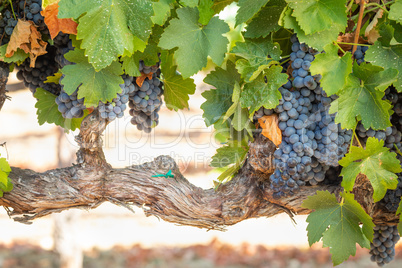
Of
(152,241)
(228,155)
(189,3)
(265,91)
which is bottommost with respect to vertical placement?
(152,241)

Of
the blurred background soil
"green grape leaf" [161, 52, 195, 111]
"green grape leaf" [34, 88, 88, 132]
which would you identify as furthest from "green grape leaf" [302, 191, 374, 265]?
the blurred background soil

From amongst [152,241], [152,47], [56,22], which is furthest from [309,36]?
[152,241]

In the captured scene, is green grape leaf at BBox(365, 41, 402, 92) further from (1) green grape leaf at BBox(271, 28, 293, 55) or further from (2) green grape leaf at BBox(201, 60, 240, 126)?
(2) green grape leaf at BBox(201, 60, 240, 126)

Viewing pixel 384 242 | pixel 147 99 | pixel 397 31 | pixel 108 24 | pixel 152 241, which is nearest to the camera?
pixel 108 24

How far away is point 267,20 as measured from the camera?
1.12 m

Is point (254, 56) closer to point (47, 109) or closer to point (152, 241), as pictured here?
point (47, 109)

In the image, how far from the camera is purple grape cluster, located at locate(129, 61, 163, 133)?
4.25ft

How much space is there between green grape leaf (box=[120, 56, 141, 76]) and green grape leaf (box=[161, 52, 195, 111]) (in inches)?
5.7

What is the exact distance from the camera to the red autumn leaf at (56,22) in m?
1.10

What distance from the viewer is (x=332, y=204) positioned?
1146 mm

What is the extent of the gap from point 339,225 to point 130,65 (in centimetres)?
70

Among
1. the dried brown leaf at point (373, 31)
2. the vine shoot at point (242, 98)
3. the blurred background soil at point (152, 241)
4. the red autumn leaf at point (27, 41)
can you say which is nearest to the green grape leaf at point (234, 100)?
the vine shoot at point (242, 98)

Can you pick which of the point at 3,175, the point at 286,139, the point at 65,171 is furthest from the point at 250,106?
the point at 3,175

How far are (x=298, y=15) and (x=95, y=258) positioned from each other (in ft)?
13.9
